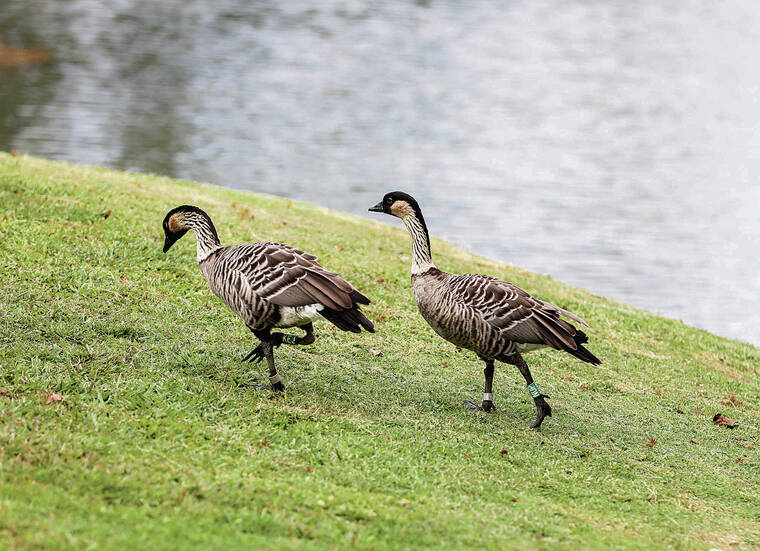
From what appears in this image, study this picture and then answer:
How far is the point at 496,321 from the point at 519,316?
0.21 m

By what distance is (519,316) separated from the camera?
6.83 meters

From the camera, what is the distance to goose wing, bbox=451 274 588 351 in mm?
6754

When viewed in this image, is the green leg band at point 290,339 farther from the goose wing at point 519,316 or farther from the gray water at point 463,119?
the gray water at point 463,119

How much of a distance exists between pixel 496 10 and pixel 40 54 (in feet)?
93.5

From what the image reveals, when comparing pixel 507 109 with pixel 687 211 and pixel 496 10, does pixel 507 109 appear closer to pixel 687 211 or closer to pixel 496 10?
pixel 687 211

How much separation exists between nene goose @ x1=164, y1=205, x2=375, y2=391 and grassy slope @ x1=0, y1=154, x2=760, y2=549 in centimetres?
66

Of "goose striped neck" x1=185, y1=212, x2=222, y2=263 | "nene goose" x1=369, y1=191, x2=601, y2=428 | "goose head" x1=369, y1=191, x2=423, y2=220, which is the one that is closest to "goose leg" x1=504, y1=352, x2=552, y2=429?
"nene goose" x1=369, y1=191, x2=601, y2=428

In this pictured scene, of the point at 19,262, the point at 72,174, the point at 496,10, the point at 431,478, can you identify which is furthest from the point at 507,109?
the point at 431,478

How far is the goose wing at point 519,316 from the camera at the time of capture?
675 cm

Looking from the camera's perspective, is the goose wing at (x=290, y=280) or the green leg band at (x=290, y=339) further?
the green leg band at (x=290, y=339)

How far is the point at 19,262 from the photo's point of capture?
877cm

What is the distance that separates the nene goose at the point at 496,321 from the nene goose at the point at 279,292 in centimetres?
86

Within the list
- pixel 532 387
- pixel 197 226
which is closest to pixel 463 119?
pixel 197 226

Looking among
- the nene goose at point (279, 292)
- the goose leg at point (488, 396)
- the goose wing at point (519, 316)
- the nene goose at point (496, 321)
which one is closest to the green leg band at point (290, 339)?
the nene goose at point (279, 292)
